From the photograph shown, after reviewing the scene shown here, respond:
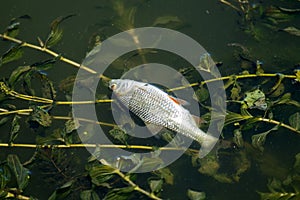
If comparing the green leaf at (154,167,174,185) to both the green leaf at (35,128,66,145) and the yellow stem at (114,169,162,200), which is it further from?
the green leaf at (35,128,66,145)

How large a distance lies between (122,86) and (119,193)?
4.16ft

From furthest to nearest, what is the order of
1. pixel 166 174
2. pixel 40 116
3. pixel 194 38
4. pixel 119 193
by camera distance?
pixel 194 38
pixel 40 116
pixel 166 174
pixel 119 193

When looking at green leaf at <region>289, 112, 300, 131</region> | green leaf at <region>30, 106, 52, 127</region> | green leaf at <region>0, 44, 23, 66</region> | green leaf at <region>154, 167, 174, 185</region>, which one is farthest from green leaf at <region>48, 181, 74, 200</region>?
green leaf at <region>289, 112, 300, 131</region>


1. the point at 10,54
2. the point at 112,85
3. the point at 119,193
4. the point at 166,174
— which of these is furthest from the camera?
the point at 112,85

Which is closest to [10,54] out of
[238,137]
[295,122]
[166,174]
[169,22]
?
[166,174]

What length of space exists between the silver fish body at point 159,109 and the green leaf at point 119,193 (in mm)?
929

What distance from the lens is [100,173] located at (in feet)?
10.5

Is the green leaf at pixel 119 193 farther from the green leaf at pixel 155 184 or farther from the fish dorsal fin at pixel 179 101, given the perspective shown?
the fish dorsal fin at pixel 179 101

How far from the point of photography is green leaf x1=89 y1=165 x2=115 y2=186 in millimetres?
3176

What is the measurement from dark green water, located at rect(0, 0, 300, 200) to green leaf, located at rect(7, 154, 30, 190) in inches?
32.9

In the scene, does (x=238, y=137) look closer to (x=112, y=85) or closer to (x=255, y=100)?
(x=255, y=100)

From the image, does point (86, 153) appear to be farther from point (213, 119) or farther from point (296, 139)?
point (296, 139)

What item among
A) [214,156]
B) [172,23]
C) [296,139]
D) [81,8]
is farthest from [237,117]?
[81,8]

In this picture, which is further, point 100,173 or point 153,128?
point 153,128
